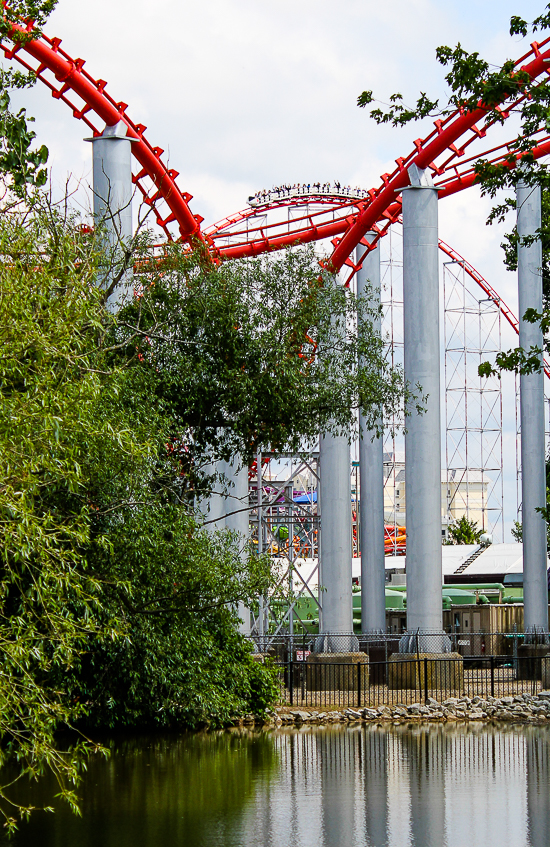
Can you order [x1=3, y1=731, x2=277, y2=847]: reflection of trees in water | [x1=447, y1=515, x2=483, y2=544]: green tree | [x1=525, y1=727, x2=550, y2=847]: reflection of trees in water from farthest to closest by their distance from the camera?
[x1=447, y1=515, x2=483, y2=544]: green tree
[x1=3, y1=731, x2=277, y2=847]: reflection of trees in water
[x1=525, y1=727, x2=550, y2=847]: reflection of trees in water

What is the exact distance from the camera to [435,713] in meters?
20.2

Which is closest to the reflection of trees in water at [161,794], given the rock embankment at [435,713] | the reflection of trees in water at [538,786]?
the rock embankment at [435,713]

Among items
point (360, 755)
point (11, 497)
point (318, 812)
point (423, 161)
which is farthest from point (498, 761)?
point (423, 161)

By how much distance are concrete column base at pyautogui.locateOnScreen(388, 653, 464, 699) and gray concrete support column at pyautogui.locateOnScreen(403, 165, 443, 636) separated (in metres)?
0.60

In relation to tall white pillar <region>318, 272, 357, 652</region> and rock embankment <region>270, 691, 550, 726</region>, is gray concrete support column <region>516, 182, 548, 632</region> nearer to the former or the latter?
tall white pillar <region>318, 272, 357, 652</region>

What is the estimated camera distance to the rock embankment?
19875 millimetres

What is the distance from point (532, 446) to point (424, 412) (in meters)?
4.12

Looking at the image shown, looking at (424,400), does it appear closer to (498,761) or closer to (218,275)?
(218,275)

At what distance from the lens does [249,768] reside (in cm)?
1446

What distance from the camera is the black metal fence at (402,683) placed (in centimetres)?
2158

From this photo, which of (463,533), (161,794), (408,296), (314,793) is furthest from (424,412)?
(463,533)

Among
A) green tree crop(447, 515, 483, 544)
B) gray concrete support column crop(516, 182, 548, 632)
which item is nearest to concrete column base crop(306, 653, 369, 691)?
gray concrete support column crop(516, 182, 548, 632)

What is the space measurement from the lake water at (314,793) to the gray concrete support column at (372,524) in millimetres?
11353

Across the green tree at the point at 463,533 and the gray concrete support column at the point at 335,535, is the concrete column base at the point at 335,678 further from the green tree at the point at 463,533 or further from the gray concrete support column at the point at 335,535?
the green tree at the point at 463,533
